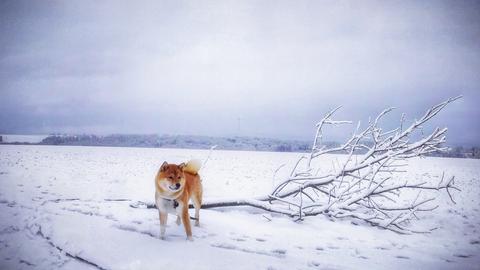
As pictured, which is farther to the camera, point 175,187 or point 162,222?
point 162,222

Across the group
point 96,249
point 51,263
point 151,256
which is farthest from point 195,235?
point 51,263

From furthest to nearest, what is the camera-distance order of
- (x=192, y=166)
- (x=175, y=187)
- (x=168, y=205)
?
(x=192, y=166) → (x=168, y=205) → (x=175, y=187)

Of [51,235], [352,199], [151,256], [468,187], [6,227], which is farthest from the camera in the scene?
[468,187]

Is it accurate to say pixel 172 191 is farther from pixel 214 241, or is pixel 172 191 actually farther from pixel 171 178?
pixel 214 241

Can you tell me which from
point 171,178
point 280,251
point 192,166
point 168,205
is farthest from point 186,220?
point 280,251

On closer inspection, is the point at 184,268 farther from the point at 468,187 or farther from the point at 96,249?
the point at 468,187

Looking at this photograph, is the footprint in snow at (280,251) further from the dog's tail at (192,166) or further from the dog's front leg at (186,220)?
the dog's tail at (192,166)

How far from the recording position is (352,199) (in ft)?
20.3

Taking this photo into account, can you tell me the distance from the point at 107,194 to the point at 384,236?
7.03 meters

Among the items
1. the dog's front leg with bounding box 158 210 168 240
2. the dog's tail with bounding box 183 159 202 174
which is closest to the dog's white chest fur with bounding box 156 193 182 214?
the dog's front leg with bounding box 158 210 168 240

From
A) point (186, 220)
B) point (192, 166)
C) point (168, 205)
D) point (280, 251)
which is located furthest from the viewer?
point (192, 166)

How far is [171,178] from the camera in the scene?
3697 millimetres

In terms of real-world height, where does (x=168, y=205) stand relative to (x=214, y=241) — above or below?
above

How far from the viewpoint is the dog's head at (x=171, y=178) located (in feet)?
12.1
